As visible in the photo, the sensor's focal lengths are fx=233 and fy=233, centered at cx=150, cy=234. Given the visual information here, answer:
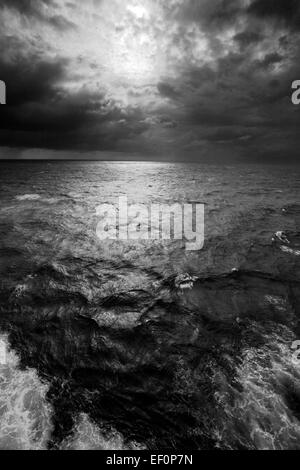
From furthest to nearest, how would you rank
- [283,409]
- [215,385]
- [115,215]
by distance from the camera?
[115,215] → [215,385] → [283,409]

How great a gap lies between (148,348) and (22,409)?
3.39 m

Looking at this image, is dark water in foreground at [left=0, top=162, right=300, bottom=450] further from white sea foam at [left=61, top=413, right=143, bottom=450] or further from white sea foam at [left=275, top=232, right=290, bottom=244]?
white sea foam at [left=275, top=232, right=290, bottom=244]

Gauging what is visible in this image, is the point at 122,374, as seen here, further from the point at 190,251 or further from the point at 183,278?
the point at 190,251

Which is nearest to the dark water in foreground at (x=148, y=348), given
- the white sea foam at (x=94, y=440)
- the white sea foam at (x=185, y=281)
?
the white sea foam at (x=94, y=440)

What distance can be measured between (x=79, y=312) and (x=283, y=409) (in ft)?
21.4

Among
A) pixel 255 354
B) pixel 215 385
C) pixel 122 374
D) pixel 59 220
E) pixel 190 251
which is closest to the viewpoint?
pixel 215 385

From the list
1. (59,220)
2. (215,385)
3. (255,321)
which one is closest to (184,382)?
(215,385)

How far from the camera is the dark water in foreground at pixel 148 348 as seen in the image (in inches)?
201

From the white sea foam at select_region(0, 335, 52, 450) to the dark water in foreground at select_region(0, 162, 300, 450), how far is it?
2 centimetres

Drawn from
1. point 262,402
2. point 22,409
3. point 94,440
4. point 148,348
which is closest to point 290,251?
point 262,402

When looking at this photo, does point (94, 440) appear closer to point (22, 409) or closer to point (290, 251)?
point (22, 409)

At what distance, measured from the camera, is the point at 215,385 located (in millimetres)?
5867

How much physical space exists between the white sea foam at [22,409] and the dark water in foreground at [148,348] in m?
0.02

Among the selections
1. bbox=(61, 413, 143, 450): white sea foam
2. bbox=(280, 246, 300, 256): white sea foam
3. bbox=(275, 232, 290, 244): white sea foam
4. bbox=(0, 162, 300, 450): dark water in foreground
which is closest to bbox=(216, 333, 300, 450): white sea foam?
bbox=(0, 162, 300, 450): dark water in foreground
